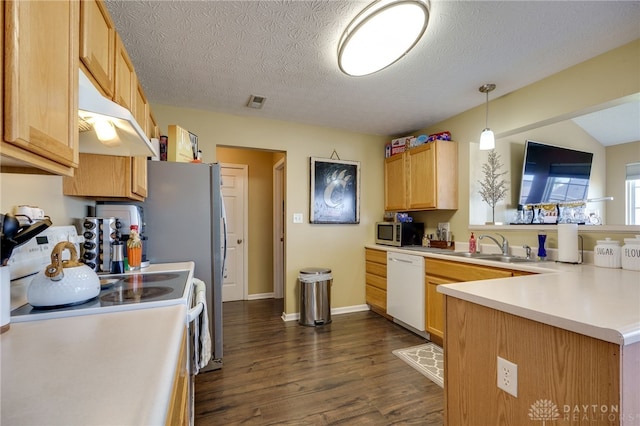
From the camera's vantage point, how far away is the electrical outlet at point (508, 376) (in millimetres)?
950

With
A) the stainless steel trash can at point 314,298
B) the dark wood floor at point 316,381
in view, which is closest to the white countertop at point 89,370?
the dark wood floor at point 316,381

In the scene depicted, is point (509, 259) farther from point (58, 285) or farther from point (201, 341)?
point (58, 285)

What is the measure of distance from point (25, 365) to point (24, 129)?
1.69ft

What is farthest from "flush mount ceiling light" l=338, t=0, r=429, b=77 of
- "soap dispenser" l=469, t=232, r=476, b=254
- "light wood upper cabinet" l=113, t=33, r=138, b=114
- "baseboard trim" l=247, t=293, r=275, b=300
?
"baseboard trim" l=247, t=293, r=275, b=300

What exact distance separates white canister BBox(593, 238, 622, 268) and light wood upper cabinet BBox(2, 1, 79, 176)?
2.70 meters

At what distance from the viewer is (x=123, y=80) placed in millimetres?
1499

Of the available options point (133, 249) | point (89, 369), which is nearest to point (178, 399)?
point (89, 369)

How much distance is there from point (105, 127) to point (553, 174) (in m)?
→ 3.66

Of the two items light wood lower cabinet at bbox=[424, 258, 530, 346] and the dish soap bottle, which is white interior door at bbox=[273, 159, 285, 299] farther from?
the dish soap bottle

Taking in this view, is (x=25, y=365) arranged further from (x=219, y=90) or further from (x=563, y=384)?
(x=219, y=90)

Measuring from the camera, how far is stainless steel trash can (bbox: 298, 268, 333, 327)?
3.15 meters

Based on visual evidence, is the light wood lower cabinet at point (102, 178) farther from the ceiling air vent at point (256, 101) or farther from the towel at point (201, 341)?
the ceiling air vent at point (256, 101)

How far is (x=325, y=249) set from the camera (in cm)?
355

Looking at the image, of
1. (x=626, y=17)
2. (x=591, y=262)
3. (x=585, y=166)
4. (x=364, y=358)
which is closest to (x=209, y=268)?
(x=364, y=358)
